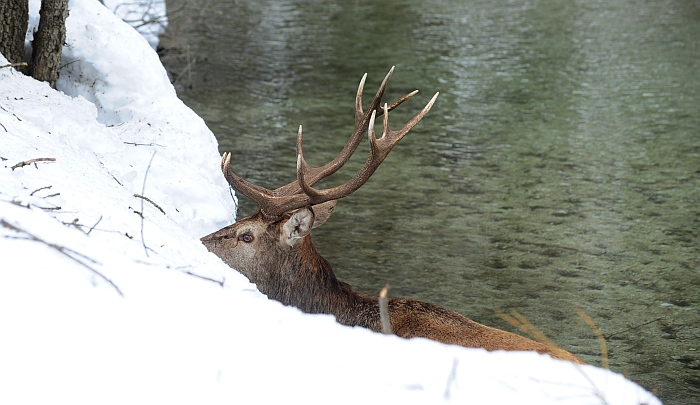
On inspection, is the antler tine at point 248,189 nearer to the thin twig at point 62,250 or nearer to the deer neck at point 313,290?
the deer neck at point 313,290

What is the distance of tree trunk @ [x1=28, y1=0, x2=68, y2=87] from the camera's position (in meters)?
5.66

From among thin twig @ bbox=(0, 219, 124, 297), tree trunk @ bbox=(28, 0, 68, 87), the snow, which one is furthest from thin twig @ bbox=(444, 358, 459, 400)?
tree trunk @ bbox=(28, 0, 68, 87)

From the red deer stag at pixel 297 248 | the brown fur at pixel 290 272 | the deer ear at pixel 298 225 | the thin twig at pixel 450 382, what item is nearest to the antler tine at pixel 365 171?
the red deer stag at pixel 297 248

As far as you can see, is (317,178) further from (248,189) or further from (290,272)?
(290,272)

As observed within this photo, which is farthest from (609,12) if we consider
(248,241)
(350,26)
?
(248,241)

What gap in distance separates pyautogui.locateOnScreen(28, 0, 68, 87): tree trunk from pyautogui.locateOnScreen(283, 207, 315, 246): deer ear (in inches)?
84.8

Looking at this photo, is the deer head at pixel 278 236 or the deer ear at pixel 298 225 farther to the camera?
the deer head at pixel 278 236

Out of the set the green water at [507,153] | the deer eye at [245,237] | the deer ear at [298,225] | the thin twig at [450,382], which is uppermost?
the thin twig at [450,382]

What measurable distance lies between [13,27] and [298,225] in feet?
8.10

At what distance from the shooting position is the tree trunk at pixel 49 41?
223 inches

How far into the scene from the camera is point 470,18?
1700 centimetres

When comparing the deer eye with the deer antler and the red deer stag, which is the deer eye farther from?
the deer antler

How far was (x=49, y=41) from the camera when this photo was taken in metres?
5.73

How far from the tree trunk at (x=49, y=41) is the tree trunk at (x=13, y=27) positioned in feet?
0.30
